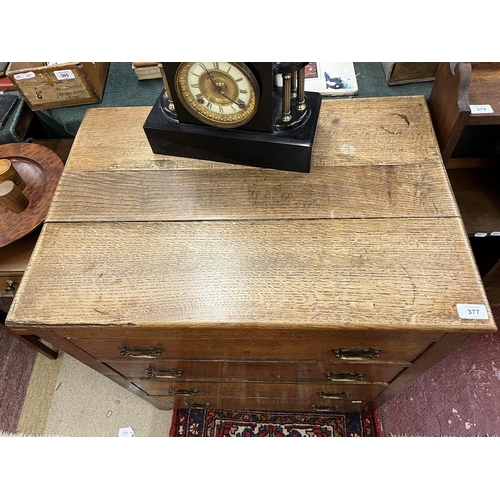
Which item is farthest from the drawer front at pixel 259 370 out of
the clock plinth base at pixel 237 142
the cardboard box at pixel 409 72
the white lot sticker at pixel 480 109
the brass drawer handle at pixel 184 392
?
the cardboard box at pixel 409 72

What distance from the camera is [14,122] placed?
52.5 inches

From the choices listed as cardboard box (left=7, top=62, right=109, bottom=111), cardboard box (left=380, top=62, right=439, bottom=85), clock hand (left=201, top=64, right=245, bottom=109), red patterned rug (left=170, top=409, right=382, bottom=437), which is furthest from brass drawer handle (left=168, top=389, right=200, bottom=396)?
cardboard box (left=380, top=62, right=439, bottom=85)

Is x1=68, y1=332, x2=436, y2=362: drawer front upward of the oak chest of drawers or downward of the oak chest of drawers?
downward

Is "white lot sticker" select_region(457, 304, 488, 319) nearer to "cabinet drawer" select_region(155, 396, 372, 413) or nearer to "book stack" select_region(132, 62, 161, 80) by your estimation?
"cabinet drawer" select_region(155, 396, 372, 413)

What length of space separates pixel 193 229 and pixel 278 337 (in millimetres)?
252

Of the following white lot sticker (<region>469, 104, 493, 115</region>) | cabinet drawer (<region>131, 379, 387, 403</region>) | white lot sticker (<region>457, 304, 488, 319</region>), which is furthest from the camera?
cabinet drawer (<region>131, 379, 387, 403</region>)

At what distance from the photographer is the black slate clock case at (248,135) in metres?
0.77

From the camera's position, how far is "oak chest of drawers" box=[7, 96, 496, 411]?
2.19 ft

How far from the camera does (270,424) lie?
1374mm

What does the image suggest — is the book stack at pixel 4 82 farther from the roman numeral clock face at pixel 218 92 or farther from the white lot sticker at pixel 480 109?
the white lot sticker at pixel 480 109

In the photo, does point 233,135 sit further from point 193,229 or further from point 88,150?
point 88,150

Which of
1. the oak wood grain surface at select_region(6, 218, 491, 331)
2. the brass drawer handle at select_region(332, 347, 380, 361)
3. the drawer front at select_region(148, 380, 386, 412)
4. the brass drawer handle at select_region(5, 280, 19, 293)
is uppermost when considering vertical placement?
the oak wood grain surface at select_region(6, 218, 491, 331)

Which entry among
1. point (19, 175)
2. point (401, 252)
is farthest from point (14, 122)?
point (401, 252)

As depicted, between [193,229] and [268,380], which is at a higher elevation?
[193,229]
